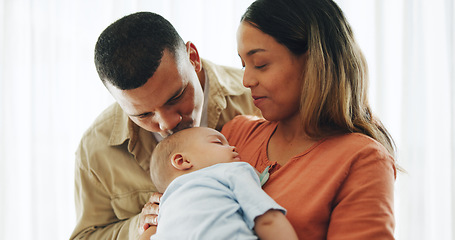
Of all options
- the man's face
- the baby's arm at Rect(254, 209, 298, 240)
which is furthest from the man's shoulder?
the baby's arm at Rect(254, 209, 298, 240)

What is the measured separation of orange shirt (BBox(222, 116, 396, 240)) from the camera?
1119 millimetres


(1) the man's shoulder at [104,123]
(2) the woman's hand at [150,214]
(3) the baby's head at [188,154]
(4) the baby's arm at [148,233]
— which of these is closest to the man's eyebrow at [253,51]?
(3) the baby's head at [188,154]

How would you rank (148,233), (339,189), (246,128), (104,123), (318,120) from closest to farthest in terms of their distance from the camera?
(339,189)
(318,120)
(148,233)
(246,128)
(104,123)

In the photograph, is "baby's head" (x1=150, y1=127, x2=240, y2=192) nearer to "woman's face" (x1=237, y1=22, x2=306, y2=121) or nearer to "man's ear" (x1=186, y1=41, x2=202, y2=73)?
"woman's face" (x1=237, y1=22, x2=306, y2=121)

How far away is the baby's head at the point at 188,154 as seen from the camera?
132cm

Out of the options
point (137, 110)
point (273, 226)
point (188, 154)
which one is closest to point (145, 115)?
point (137, 110)

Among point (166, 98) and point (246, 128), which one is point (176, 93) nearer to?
point (166, 98)

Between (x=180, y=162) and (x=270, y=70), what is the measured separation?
0.39 meters

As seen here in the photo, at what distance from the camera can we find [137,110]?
152 centimetres

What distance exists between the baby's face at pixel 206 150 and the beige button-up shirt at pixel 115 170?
0.47m

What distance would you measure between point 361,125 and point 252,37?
424 millimetres

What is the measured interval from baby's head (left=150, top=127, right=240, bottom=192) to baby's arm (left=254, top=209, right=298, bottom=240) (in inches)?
11.1

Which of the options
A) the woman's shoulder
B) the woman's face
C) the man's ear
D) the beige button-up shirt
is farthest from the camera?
the beige button-up shirt

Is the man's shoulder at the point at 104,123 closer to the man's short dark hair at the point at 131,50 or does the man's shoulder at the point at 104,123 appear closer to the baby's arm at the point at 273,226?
the man's short dark hair at the point at 131,50
